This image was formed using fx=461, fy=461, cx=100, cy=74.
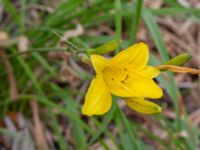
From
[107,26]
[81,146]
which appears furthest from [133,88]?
[107,26]

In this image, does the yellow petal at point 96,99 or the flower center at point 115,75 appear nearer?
the yellow petal at point 96,99

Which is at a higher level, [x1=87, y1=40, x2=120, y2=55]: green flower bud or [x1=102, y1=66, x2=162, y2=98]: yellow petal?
[x1=87, y1=40, x2=120, y2=55]: green flower bud

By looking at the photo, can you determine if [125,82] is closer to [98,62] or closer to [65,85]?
[98,62]

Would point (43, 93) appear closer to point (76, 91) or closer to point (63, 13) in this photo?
point (76, 91)

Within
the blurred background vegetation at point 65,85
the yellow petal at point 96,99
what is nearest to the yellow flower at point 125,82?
the yellow petal at point 96,99

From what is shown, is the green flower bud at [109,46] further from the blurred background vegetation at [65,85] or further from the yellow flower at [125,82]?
the blurred background vegetation at [65,85]

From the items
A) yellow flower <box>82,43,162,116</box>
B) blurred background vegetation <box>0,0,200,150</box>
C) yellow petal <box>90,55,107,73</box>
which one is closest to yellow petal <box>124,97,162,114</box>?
yellow flower <box>82,43,162,116</box>

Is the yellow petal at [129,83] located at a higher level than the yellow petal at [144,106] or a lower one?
higher

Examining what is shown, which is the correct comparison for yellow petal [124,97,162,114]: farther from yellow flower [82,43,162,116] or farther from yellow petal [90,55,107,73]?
yellow petal [90,55,107,73]
